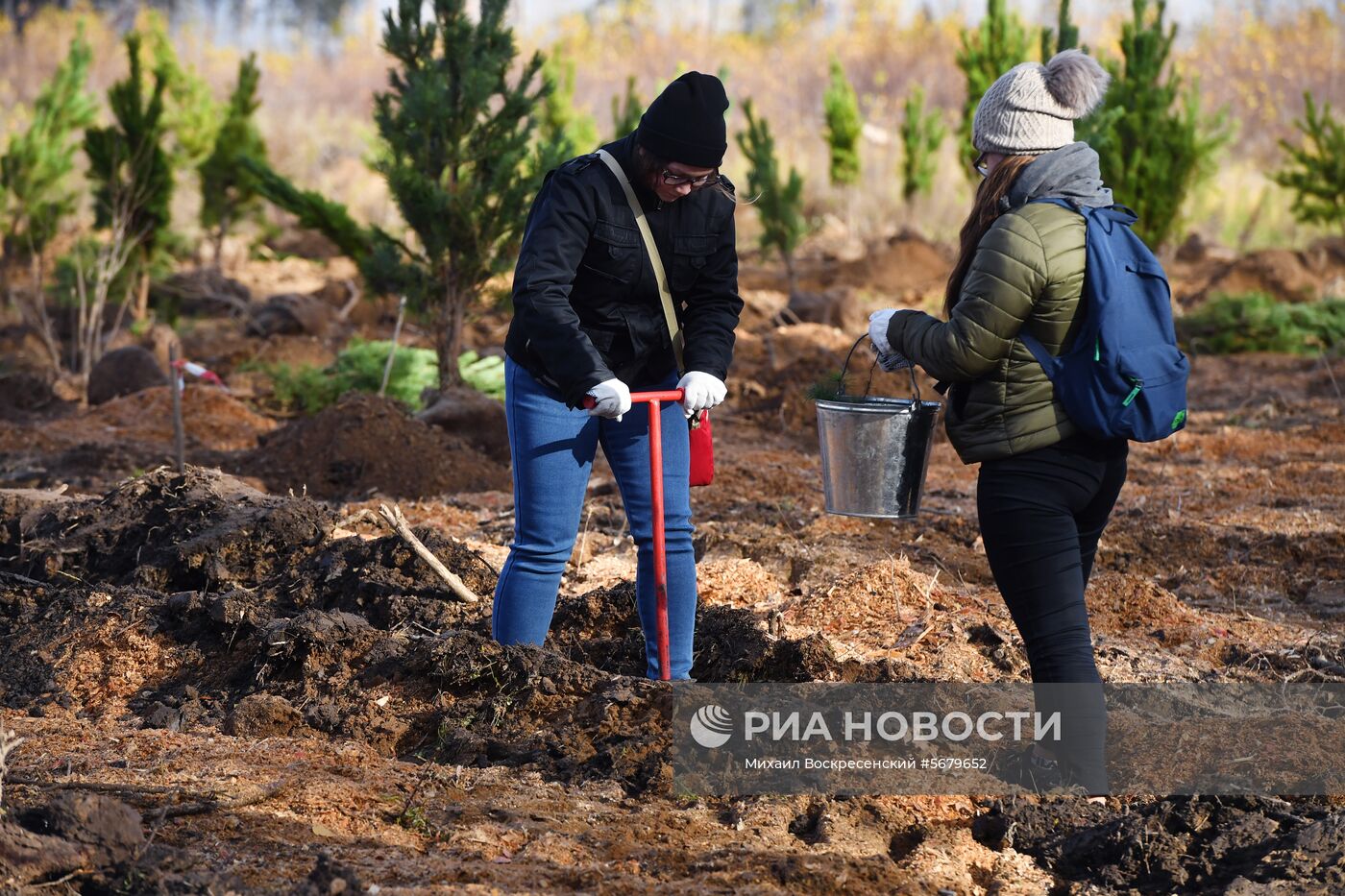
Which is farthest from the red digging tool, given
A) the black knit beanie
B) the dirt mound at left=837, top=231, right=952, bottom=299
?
the dirt mound at left=837, top=231, right=952, bottom=299

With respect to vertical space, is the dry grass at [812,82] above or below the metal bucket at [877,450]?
above

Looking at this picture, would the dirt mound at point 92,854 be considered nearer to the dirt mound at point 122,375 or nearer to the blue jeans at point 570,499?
the blue jeans at point 570,499

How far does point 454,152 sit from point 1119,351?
5.98 metres

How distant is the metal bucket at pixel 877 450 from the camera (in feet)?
11.6

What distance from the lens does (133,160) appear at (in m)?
10.9

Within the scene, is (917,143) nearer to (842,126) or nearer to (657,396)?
(842,126)

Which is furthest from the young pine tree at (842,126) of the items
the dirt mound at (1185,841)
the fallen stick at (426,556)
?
the dirt mound at (1185,841)

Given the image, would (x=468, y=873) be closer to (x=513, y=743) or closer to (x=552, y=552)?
(x=513, y=743)

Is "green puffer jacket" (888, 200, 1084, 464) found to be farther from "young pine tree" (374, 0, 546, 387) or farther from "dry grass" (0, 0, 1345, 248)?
"dry grass" (0, 0, 1345, 248)

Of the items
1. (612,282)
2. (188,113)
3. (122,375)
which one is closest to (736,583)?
(612,282)

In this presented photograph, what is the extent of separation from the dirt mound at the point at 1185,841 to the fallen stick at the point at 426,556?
201 cm

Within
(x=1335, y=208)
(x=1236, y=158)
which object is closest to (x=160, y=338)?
(x=1335, y=208)

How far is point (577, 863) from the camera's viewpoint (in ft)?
9.48

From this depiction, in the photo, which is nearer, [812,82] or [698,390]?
[698,390]
